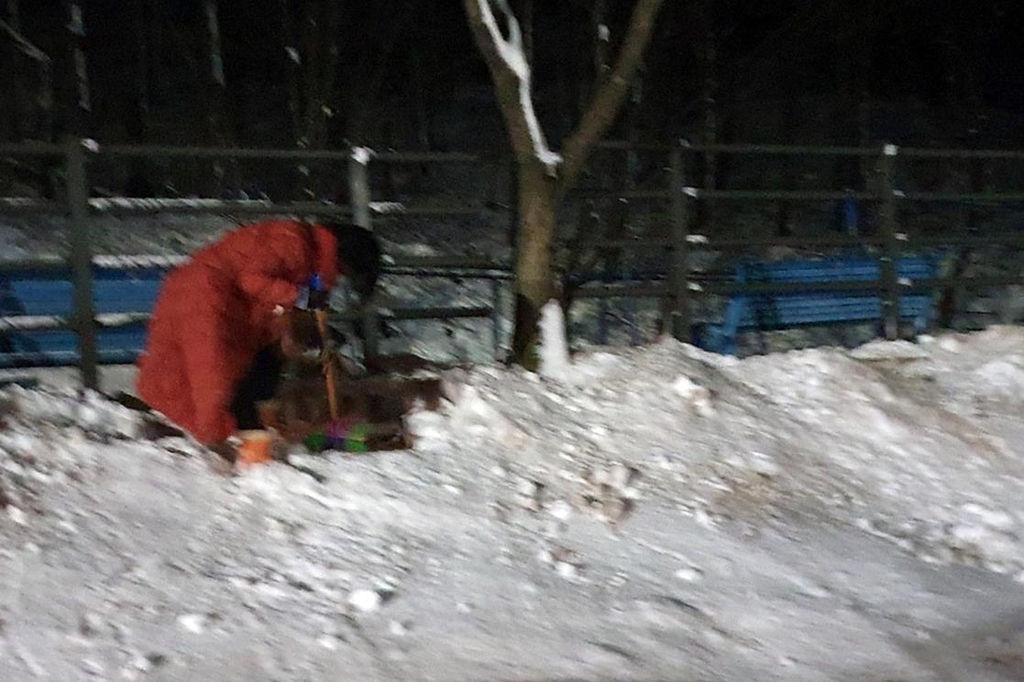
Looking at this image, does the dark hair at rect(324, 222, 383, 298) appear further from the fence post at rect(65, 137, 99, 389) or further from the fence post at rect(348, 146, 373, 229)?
the fence post at rect(65, 137, 99, 389)

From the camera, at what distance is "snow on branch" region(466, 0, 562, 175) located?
5.49 meters

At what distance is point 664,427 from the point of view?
5195 millimetres

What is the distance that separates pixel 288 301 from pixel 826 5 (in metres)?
16.6

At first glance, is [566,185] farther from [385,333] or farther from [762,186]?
[762,186]

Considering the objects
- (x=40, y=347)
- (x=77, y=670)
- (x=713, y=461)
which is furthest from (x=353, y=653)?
(x=40, y=347)

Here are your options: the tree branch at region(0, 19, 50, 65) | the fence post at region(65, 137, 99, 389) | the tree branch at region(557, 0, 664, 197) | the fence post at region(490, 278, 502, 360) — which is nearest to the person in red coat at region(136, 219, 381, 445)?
the fence post at region(65, 137, 99, 389)

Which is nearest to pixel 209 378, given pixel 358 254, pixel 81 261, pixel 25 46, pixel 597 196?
pixel 358 254

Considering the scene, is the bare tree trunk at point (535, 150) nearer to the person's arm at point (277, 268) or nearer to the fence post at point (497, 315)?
the fence post at point (497, 315)

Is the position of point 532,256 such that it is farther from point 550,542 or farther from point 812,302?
point 812,302

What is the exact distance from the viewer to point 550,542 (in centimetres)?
423

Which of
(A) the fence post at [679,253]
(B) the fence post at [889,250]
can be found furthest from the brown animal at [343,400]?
(B) the fence post at [889,250]

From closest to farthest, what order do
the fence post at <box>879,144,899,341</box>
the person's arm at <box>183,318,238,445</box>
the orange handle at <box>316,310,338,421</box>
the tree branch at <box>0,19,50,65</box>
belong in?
1. the person's arm at <box>183,318,238,445</box>
2. the orange handle at <box>316,310,338,421</box>
3. the fence post at <box>879,144,899,341</box>
4. the tree branch at <box>0,19,50,65</box>

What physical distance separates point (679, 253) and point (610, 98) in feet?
4.51

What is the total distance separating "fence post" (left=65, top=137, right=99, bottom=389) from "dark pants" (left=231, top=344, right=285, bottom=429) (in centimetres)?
113
